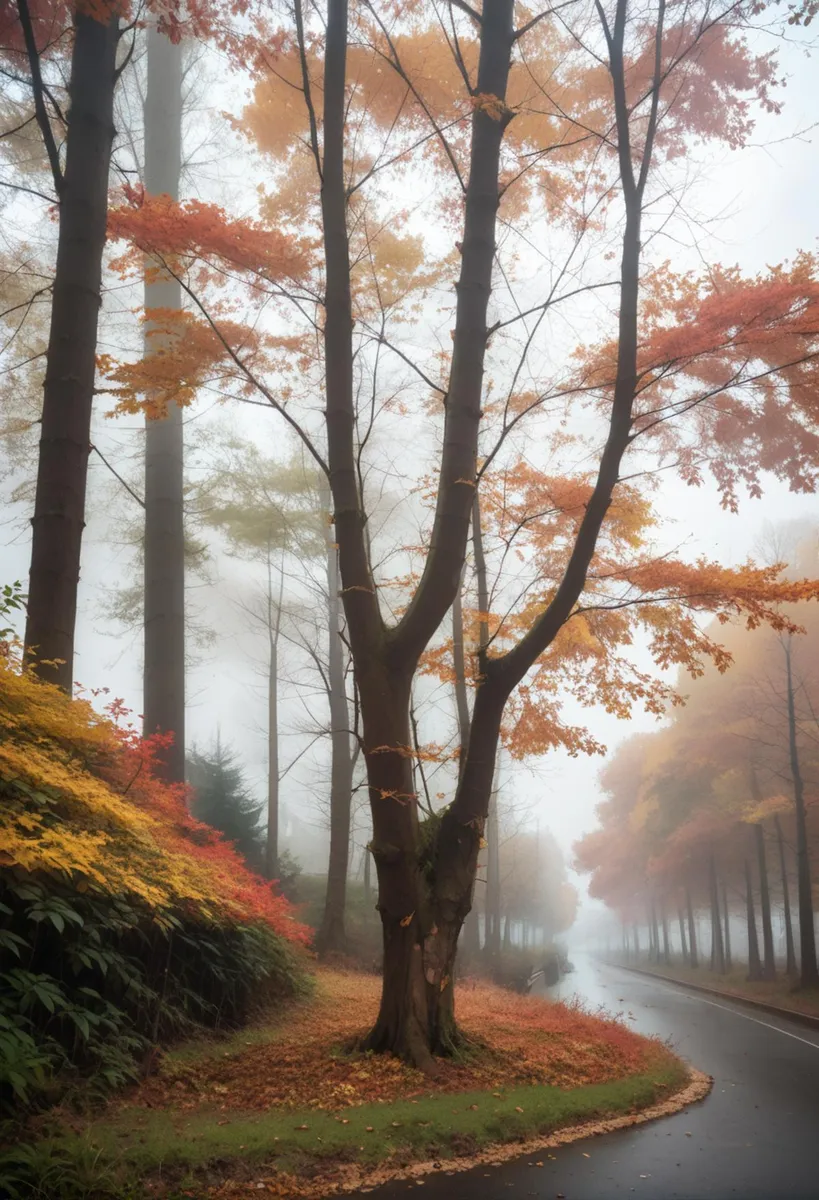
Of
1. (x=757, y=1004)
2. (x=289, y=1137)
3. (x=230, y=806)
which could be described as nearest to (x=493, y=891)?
(x=757, y=1004)

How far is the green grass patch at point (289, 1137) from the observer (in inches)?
148

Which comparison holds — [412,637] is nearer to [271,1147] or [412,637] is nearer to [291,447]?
[271,1147]

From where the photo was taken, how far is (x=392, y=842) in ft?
23.2

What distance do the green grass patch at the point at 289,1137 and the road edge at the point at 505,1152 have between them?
6 centimetres

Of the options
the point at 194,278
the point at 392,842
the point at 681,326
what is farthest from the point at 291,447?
the point at 392,842

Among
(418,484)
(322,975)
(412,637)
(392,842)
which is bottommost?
(322,975)

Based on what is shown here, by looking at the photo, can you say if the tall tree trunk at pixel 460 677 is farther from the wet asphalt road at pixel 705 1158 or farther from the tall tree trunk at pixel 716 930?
the tall tree trunk at pixel 716 930

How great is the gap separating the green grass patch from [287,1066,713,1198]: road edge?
0.21ft

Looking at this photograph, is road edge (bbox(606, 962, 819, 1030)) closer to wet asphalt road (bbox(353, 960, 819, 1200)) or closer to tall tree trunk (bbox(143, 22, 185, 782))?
wet asphalt road (bbox(353, 960, 819, 1200))

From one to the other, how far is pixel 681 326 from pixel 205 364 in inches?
197

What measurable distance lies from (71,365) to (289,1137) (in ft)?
19.9

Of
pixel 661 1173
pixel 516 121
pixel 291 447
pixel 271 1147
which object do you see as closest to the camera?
pixel 271 1147

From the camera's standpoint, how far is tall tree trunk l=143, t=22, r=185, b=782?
11047mm

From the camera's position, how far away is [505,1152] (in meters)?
5.19
